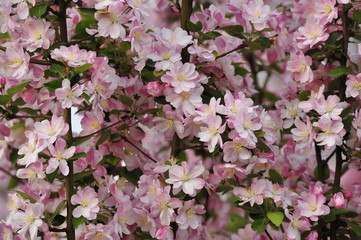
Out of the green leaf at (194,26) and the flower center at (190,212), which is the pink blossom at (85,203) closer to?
the flower center at (190,212)

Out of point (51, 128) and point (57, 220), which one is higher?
point (51, 128)

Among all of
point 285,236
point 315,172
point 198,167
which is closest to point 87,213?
point 198,167

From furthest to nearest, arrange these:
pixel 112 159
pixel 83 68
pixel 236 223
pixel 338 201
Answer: pixel 236 223 → pixel 112 159 → pixel 338 201 → pixel 83 68

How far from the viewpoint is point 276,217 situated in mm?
1143

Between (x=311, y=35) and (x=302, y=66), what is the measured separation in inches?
2.2

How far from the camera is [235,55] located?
1383mm

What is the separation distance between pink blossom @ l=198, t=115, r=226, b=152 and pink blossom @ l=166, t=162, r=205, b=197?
62 millimetres

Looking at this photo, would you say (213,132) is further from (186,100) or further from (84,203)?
(84,203)

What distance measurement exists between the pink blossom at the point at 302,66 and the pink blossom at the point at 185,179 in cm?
26

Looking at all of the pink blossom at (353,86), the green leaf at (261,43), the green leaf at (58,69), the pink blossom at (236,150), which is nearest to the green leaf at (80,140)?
the green leaf at (58,69)

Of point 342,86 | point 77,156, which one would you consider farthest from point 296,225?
point 77,156

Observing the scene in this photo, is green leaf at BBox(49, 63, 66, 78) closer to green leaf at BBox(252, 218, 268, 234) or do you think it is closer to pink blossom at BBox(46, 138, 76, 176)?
pink blossom at BBox(46, 138, 76, 176)

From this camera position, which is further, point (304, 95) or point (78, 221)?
point (304, 95)

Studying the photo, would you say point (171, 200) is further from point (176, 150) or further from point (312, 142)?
point (312, 142)
